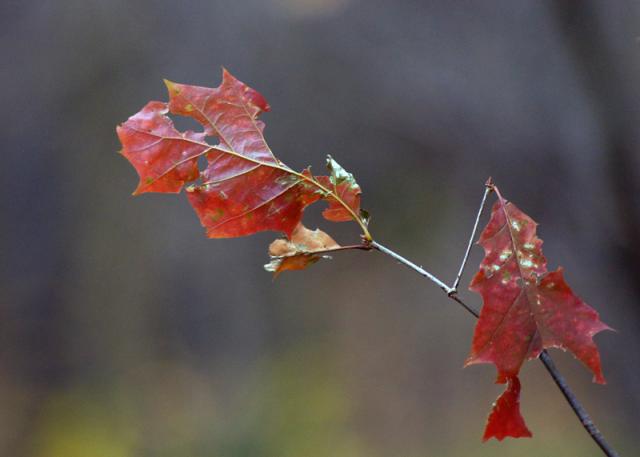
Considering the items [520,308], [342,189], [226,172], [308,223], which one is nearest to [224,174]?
[226,172]

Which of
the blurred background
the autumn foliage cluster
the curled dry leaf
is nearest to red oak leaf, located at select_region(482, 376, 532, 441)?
the autumn foliage cluster

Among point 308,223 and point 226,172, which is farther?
point 308,223

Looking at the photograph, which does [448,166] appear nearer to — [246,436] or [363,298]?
[363,298]

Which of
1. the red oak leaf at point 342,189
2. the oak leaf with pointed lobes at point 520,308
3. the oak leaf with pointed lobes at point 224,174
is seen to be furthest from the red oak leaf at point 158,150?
the oak leaf with pointed lobes at point 520,308

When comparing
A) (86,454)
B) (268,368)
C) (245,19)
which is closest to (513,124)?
(245,19)

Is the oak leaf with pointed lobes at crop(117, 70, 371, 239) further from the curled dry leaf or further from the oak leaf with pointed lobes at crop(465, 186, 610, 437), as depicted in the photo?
the oak leaf with pointed lobes at crop(465, 186, 610, 437)

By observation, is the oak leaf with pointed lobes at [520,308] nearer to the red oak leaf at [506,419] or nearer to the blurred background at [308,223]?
the red oak leaf at [506,419]

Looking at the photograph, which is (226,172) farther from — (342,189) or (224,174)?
(342,189)
